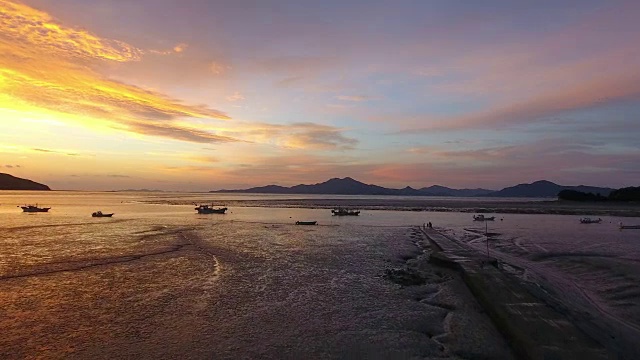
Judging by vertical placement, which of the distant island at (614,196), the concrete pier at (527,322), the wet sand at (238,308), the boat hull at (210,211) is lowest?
the wet sand at (238,308)

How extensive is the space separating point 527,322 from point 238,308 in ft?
32.3

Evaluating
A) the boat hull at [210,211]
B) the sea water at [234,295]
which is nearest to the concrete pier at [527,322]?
the sea water at [234,295]

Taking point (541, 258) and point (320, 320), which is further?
point (541, 258)

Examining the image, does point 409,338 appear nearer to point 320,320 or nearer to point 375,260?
point 320,320

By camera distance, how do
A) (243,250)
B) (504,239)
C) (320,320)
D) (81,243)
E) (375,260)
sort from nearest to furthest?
(320,320), (375,260), (243,250), (81,243), (504,239)

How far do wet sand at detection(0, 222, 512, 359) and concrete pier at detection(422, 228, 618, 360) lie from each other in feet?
1.55

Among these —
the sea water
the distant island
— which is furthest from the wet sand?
the distant island

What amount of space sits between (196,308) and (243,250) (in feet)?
50.2

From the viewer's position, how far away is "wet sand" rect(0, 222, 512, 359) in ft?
37.4

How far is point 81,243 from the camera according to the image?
3297 centimetres

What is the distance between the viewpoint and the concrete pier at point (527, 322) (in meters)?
10.4

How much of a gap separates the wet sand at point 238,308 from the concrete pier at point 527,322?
47cm

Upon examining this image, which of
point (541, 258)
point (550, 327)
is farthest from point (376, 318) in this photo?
point (541, 258)

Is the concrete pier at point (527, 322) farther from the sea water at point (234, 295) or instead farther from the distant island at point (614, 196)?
the distant island at point (614, 196)
